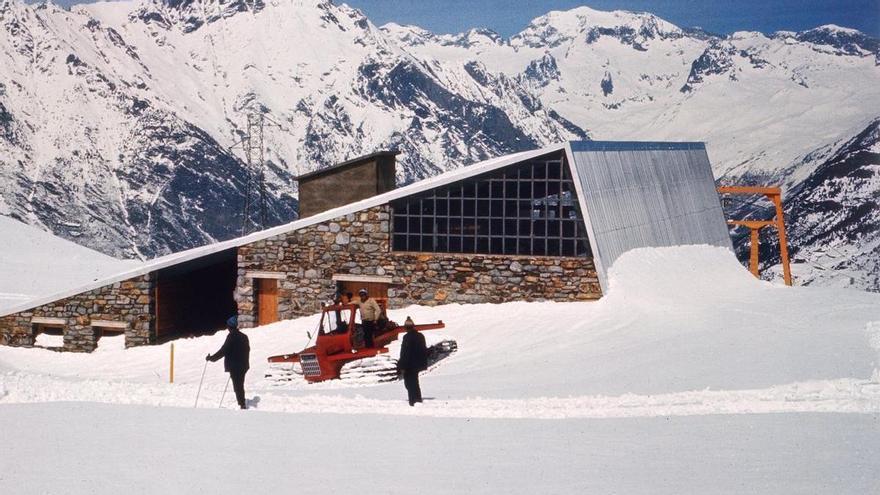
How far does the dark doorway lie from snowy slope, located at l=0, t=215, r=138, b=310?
687 centimetres

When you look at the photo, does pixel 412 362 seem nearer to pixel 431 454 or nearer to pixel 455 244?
pixel 431 454

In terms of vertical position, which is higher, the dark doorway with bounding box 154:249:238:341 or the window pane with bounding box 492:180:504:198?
the window pane with bounding box 492:180:504:198

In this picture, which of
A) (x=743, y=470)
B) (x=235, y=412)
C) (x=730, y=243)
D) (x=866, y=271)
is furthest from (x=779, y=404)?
(x=866, y=271)

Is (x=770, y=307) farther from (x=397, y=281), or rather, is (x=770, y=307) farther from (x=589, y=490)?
(x=589, y=490)

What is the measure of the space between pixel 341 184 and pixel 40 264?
15.3 m

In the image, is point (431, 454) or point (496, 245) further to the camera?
point (496, 245)

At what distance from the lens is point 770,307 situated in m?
25.8

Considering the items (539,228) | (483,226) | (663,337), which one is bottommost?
(663,337)

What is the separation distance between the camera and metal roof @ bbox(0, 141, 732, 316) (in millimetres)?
26797

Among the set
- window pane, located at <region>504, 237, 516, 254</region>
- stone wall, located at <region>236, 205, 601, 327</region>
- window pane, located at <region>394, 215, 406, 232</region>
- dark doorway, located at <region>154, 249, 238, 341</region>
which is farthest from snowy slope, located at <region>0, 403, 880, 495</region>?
dark doorway, located at <region>154, 249, 238, 341</region>

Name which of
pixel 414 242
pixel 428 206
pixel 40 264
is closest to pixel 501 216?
pixel 428 206

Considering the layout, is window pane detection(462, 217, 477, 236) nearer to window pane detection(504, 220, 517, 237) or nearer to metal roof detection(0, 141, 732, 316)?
window pane detection(504, 220, 517, 237)

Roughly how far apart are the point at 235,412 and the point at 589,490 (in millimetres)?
6255

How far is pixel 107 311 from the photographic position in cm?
2912
